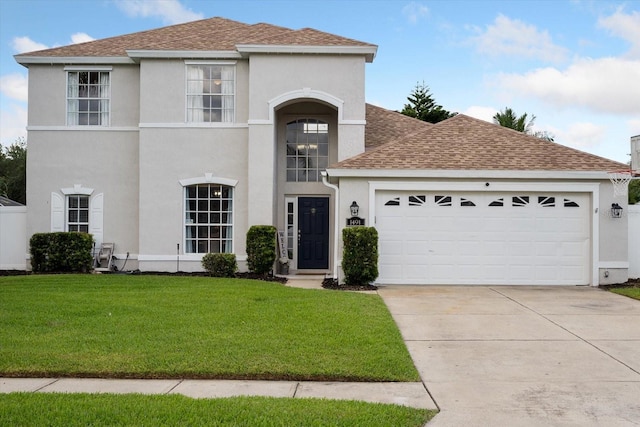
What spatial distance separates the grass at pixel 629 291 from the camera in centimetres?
1205

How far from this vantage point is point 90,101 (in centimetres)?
1650

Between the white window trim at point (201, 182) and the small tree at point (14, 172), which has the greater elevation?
the small tree at point (14, 172)

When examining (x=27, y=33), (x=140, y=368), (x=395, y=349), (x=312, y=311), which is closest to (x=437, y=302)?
(x=312, y=311)

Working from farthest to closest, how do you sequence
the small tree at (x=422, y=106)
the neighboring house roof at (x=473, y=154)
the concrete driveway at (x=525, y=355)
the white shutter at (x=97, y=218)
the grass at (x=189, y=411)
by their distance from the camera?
1. the small tree at (x=422, y=106)
2. the white shutter at (x=97, y=218)
3. the neighboring house roof at (x=473, y=154)
4. the concrete driveway at (x=525, y=355)
5. the grass at (x=189, y=411)

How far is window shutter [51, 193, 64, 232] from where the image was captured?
1631 cm

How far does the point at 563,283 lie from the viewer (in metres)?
13.9

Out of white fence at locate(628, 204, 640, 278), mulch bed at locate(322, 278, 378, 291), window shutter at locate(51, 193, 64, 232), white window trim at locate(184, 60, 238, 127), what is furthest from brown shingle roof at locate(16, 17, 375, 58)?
white fence at locate(628, 204, 640, 278)

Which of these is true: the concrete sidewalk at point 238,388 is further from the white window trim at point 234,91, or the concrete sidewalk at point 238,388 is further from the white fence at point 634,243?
the white fence at point 634,243

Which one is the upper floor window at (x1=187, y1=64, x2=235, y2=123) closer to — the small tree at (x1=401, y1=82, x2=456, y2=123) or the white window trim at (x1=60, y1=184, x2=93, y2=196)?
the white window trim at (x1=60, y1=184, x2=93, y2=196)

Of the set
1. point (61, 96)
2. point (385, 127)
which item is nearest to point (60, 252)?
point (61, 96)

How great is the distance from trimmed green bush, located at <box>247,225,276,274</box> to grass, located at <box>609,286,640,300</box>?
27.6ft

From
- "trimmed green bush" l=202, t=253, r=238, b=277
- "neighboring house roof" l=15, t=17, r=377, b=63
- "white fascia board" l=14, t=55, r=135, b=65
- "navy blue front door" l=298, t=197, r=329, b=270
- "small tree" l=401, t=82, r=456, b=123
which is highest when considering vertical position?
"small tree" l=401, t=82, r=456, b=123

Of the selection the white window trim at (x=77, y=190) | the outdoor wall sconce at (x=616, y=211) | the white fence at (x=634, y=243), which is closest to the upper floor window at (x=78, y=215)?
the white window trim at (x=77, y=190)

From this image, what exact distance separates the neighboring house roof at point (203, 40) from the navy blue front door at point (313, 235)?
457 centimetres
